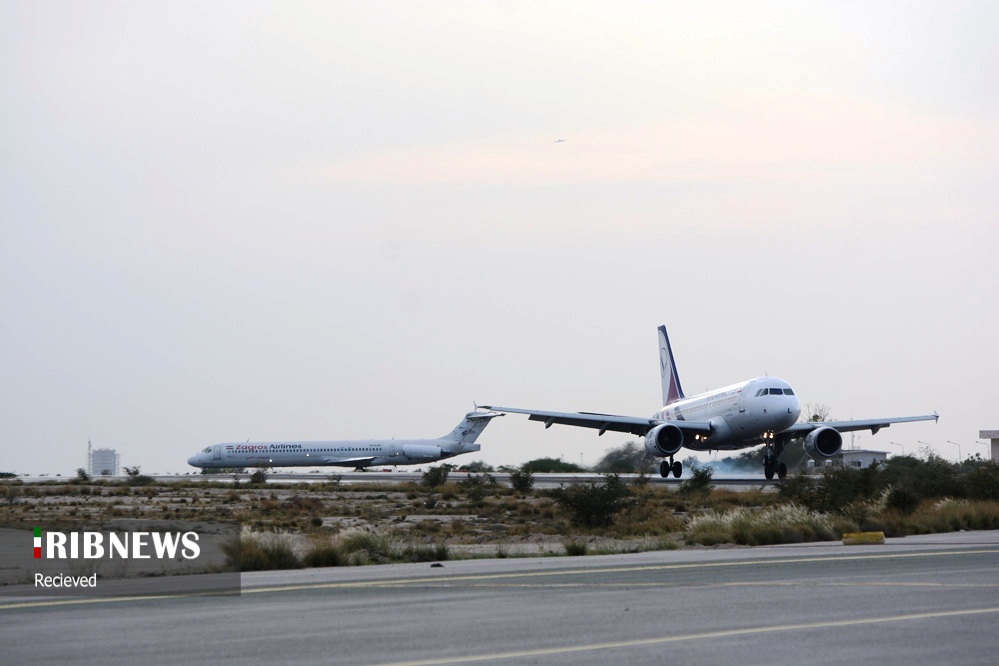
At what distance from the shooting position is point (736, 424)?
49.3 meters

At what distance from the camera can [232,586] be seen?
1588 cm

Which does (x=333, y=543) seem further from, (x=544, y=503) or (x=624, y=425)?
(x=624, y=425)

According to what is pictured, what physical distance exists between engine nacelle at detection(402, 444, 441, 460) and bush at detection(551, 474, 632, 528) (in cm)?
6125

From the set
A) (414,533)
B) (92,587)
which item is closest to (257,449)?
(414,533)

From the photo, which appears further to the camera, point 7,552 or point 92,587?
point 7,552

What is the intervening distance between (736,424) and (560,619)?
128 ft

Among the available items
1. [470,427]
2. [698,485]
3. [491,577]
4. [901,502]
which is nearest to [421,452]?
[470,427]

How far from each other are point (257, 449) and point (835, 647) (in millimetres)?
93805

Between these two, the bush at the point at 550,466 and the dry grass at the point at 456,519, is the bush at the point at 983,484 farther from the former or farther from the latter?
the bush at the point at 550,466

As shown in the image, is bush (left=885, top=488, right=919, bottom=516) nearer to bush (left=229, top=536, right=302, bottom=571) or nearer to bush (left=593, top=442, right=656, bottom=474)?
bush (left=229, top=536, right=302, bottom=571)

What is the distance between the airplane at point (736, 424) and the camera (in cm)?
4797

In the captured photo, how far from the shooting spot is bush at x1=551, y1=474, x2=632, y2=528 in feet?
120

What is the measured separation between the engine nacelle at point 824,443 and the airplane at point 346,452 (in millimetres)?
50016

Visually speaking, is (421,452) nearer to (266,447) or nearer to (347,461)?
(347,461)
